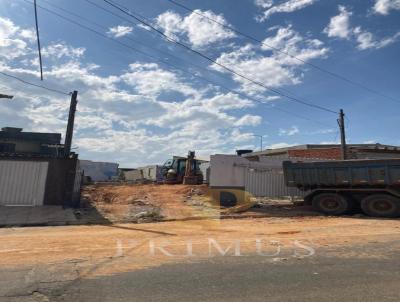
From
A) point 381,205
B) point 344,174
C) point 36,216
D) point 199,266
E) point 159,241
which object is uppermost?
point 344,174

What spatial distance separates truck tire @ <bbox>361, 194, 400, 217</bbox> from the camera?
717 inches

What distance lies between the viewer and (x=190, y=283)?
21.8 ft

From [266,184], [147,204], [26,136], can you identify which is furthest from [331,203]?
[26,136]

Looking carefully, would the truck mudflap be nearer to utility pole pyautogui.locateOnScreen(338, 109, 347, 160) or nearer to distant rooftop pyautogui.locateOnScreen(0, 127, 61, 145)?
utility pole pyautogui.locateOnScreen(338, 109, 347, 160)

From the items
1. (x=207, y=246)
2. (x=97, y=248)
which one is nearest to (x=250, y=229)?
(x=207, y=246)

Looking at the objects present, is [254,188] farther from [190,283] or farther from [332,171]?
[190,283]

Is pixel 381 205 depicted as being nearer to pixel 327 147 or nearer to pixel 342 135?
pixel 342 135

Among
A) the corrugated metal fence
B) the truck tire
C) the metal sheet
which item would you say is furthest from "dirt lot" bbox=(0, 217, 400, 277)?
the corrugated metal fence

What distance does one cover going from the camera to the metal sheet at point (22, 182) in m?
18.6

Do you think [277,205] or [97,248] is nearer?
[97,248]

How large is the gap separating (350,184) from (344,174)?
0.54m

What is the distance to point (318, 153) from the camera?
40.1 meters

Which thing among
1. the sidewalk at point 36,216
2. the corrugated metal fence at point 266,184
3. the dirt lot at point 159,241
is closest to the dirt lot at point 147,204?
the sidewalk at point 36,216

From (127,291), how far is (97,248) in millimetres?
3872
